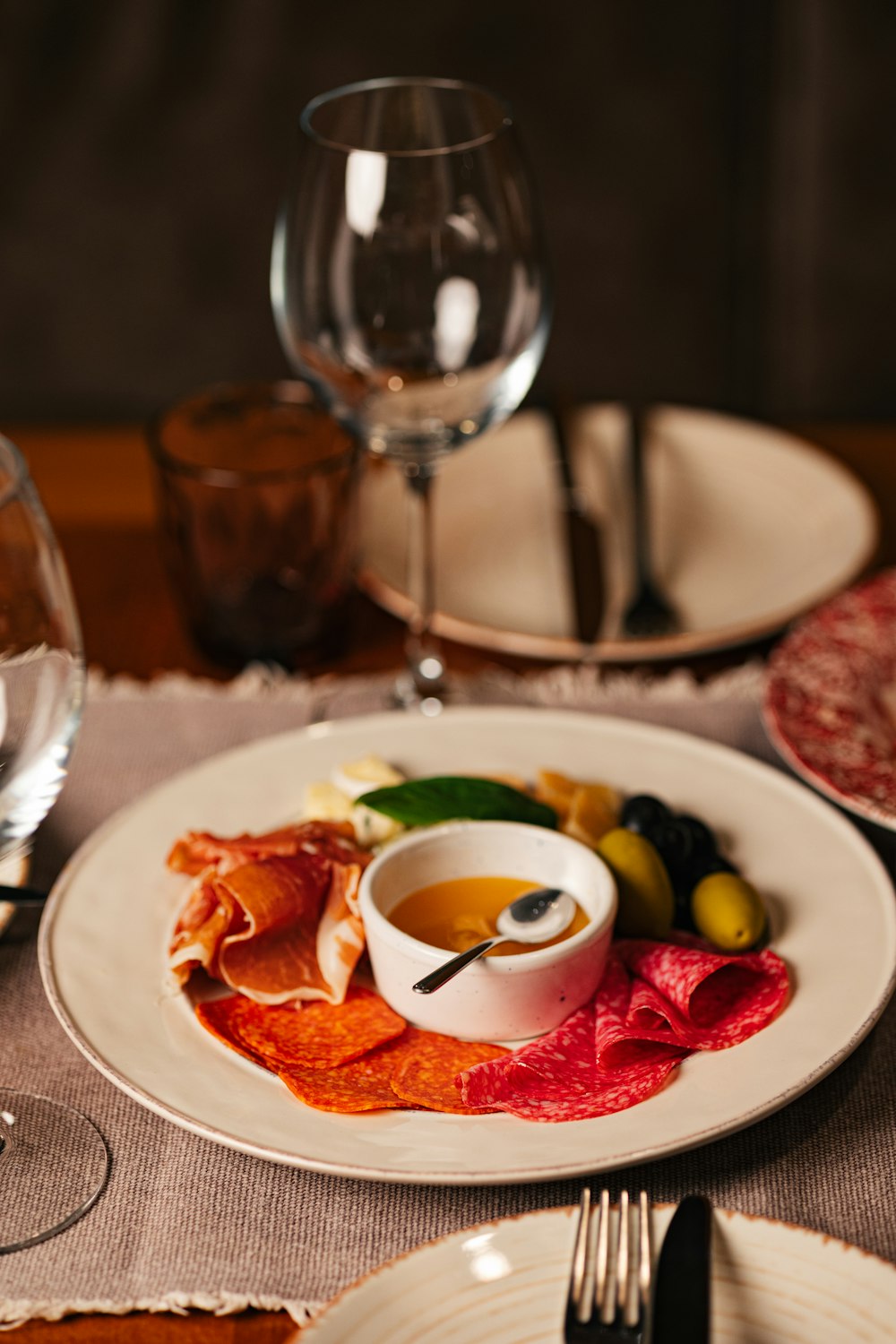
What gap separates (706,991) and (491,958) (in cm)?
12

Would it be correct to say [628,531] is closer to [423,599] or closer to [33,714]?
[423,599]

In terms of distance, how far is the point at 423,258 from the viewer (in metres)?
0.97

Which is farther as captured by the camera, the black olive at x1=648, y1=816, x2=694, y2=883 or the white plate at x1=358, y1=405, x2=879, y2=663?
the white plate at x1=358, y1=405, x2=879, y2=663

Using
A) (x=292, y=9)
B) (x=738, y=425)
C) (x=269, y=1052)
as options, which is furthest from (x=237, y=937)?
(x=292, y=9)

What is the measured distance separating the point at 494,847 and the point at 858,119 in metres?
1.59

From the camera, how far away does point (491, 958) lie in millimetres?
665

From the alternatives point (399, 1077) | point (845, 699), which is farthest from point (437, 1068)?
point (845, 699)

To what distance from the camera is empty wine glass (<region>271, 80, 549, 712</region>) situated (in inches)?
37.5

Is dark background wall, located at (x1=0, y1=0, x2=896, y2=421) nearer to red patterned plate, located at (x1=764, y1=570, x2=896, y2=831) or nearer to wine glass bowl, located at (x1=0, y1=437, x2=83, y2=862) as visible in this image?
red patterned plate, located at (x1=764, y1=570, x2=896, y2=831)

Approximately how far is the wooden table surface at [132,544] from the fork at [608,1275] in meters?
0.66

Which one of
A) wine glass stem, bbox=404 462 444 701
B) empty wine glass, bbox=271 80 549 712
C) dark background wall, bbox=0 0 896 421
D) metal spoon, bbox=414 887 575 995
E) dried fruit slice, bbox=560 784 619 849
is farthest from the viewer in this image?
dark background wall, bbox=0 0 896 421

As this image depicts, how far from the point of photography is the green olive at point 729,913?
74cm

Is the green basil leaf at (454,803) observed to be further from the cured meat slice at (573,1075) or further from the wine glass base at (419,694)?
the wine glass base at (419,694)

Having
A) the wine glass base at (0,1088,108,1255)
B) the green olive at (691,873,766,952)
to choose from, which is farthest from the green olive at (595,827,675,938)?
the wine glass base at (0,1088,108,1255)
